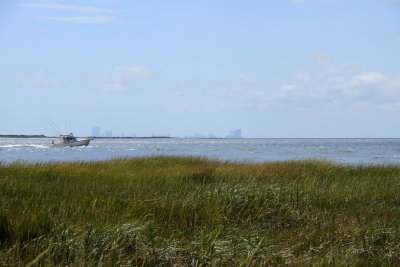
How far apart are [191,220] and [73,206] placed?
220 centimetres

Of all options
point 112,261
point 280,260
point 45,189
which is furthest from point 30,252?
point 45,189

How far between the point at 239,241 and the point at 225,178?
6576 millimetres

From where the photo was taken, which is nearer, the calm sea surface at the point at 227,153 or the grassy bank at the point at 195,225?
the grassy bank at the point at 195,225

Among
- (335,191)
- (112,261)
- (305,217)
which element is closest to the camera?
(112,261)

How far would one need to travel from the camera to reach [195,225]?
6691 millimetres

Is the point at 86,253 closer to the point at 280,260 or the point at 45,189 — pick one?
the point at 280,260

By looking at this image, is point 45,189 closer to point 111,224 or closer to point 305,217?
point 111,224

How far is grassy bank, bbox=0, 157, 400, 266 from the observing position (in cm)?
511

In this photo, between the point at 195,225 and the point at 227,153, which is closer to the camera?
the point at 195,225

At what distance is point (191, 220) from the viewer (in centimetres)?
720

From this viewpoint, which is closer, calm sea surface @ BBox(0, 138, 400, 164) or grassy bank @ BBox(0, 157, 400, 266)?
grassy bank @ BBox(0, 157, 400, 266)

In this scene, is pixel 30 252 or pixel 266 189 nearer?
pixel 30 252

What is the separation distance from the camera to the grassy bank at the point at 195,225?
16.8ft

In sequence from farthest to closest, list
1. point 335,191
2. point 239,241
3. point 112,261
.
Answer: point 335,191
point 239,241
point 112,261
